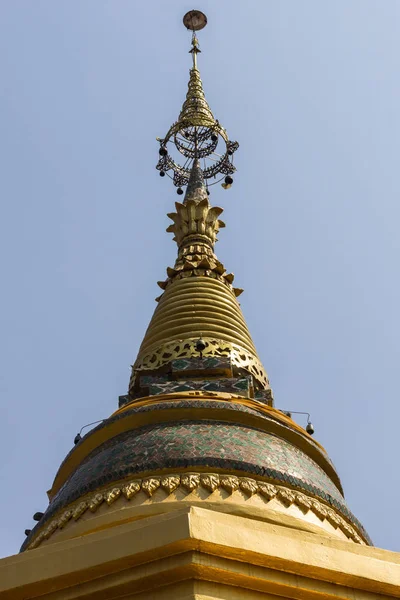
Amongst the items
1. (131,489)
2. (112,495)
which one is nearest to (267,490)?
(131,489)

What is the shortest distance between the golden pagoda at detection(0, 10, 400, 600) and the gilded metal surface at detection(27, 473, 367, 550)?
0.01m

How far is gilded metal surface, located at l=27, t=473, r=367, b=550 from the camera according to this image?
23.5 feet

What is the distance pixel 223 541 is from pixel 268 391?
16.4 ft

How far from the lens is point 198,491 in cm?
714

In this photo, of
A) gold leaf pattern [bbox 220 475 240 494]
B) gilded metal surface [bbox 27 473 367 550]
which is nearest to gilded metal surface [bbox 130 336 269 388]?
gilded metal surface [bbox 27 473 367 550]

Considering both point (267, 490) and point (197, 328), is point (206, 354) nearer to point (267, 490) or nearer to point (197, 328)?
point (197, 328)

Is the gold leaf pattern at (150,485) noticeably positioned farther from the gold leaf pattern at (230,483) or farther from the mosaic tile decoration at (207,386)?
the mosaic tile decoration at (207,386)

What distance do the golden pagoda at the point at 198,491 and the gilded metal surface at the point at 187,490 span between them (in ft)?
0.03

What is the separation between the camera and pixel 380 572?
534 cm

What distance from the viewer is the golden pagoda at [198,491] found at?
520 centimetres

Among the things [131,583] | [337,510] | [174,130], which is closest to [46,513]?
[337,510]

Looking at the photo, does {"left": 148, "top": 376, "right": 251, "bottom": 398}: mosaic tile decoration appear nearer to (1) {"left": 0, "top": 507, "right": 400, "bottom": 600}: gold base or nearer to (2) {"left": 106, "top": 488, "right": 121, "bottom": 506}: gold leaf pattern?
Result: (2) {"left": 106, "top": 488, "right": 121, "bottom": 506}: gold leaf pattern

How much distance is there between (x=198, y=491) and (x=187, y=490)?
3.1 inches

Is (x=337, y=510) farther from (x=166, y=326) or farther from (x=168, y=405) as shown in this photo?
(x=166, y=326)
